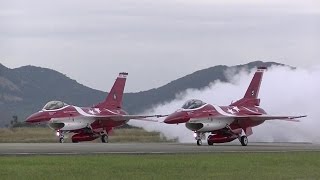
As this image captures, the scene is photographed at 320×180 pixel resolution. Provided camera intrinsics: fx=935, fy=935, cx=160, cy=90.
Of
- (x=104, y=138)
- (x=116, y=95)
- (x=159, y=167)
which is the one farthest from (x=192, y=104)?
(x=159, y=167)

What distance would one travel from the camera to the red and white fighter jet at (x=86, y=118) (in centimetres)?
6781

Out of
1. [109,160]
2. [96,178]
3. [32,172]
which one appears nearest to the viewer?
[96,178]

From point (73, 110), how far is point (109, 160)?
3532 centimetres

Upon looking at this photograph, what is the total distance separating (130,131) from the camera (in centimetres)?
8888

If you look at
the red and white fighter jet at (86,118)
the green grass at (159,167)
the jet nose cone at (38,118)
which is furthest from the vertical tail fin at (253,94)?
the green grass at (159,167)

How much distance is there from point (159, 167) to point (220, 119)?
30382 mm

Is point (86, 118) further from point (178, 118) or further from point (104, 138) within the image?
point (178, 118)

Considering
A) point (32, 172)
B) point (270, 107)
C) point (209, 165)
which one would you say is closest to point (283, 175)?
point (209, 165)

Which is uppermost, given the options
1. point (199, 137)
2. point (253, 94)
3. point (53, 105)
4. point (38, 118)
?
point (253, 94)

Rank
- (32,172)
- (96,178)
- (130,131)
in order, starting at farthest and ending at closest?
(130,131) < (32,172) < (96,178)

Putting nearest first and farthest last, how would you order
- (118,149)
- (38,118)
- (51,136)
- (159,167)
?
(159,167), (118,149), (38,118), (51,136)

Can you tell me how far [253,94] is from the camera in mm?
66938

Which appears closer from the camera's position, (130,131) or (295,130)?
(295,130)

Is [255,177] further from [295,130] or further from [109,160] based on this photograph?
[295,130]
